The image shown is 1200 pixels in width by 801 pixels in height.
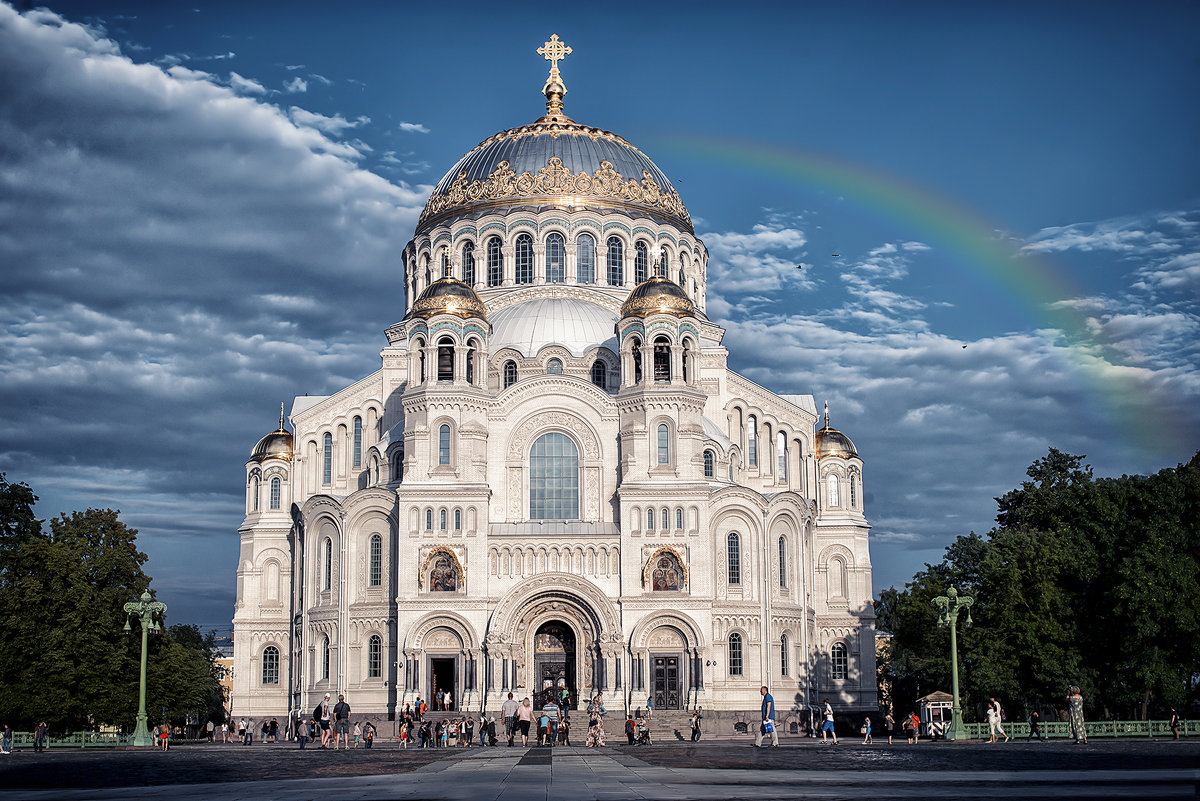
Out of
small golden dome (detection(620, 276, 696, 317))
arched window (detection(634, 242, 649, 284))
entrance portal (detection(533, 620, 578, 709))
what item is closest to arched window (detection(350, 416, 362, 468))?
entrance portal (detection(533, 620, 578, 709))

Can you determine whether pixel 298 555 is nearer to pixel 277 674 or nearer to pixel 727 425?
pixel 277 674

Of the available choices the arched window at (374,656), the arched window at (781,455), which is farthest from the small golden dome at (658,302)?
the arched window at (374,656)

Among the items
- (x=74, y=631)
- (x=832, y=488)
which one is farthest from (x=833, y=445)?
(x=74, y=631)

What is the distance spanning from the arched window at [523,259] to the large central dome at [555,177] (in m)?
1.83

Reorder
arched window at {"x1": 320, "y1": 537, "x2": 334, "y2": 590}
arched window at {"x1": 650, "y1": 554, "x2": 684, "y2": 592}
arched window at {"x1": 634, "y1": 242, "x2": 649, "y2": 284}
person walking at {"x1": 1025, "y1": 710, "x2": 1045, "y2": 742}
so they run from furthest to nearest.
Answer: arched window at {"x1": 634, "y1": 242, "x2": 649, "y2": 284}
arched window at {"x1": 320, "y1": 537, "x2": 334, "y2": 590}
arched window at {"x1": 650, "y1": 554, "x2": 684, "y2": 592}
person walking at {"x1": 1025, "y1": 710, "x2": 1045, "y2": 742}

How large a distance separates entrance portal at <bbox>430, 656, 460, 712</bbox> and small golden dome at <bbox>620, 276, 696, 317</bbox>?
15652mm

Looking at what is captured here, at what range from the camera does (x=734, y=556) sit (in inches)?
2112

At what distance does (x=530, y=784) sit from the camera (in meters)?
21.5

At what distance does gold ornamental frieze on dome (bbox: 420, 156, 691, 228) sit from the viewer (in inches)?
2522

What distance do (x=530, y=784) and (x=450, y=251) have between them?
44.7m

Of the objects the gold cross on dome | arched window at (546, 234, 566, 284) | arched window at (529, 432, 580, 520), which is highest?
the gold cross on dome

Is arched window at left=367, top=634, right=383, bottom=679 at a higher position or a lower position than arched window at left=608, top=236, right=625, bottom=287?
lower

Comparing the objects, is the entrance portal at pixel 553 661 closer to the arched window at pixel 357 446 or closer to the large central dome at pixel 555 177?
the arched window at pixel 357 446

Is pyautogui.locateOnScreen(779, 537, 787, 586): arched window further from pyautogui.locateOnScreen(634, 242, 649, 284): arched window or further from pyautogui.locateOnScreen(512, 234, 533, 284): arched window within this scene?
pyautogui.locateOnScreen(512, 234, 533, 284): arched window
